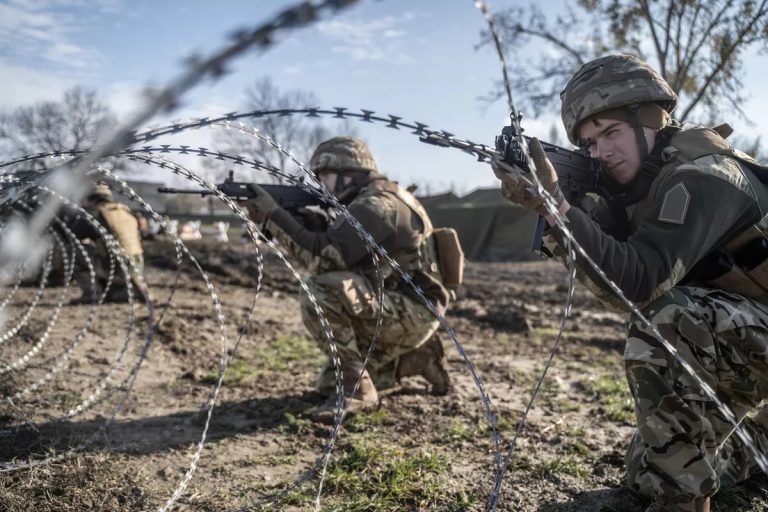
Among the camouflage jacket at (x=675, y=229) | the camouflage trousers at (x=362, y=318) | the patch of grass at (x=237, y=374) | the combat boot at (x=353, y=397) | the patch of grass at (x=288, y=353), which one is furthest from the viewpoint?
the patch of grass at (x=288, y=353)

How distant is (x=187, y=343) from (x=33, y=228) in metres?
5.05

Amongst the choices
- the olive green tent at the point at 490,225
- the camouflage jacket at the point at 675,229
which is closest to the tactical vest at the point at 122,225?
the camouflage jacket at the point at 675,229

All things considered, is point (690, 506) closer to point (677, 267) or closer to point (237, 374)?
point (677, 267)

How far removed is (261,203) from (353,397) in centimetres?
146

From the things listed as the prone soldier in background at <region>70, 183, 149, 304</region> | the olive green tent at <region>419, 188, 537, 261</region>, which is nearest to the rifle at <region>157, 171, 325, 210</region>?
the prone soldier in background at <region>70, 183, 149, 304</region>

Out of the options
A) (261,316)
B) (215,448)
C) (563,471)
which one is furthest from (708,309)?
(261,316)

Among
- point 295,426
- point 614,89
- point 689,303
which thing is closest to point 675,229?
point 689,303

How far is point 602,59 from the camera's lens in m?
2.92

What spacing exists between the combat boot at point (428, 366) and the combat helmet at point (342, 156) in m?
1.35

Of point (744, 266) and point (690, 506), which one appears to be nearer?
point (690, 506)

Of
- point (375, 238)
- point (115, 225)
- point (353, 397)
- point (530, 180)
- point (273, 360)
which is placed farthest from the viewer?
point (115, 225)

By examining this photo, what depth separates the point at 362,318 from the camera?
4.30 meters

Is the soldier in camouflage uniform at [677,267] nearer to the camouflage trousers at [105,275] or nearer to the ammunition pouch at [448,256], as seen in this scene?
the ammunition pouch at [448,256]

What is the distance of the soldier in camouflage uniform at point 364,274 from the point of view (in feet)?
13.6
